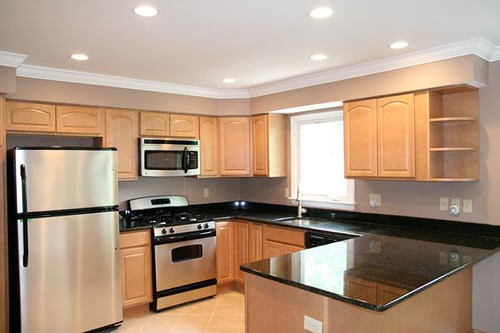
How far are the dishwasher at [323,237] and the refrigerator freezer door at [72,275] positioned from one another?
178 centimetres

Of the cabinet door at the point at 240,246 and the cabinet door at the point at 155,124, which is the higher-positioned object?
the cabinet door at the point at 155,124

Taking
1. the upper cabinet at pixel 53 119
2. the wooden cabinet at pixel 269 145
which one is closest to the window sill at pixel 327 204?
the wooden cabinet at pixel 269 145

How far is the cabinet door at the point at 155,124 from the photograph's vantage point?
4.20m

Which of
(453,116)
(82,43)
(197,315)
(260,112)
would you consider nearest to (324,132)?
(260,112)

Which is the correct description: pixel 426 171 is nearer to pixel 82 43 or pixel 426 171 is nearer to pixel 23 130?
pixel 82 43

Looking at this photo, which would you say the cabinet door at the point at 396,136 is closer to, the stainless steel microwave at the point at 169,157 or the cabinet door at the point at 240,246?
the cabinet door at the point at 240,246

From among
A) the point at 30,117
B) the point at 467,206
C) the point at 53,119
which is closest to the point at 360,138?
the point at 467,206

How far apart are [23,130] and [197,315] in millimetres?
2386

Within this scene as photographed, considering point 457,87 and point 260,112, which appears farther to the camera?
point 260,112

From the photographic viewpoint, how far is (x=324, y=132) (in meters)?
4.43

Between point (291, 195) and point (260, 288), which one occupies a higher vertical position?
point (291, 195)

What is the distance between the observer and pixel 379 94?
3.44m

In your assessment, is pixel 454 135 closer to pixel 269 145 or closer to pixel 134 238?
pixel 269 145

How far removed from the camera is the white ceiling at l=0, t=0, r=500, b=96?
87.4 inches
